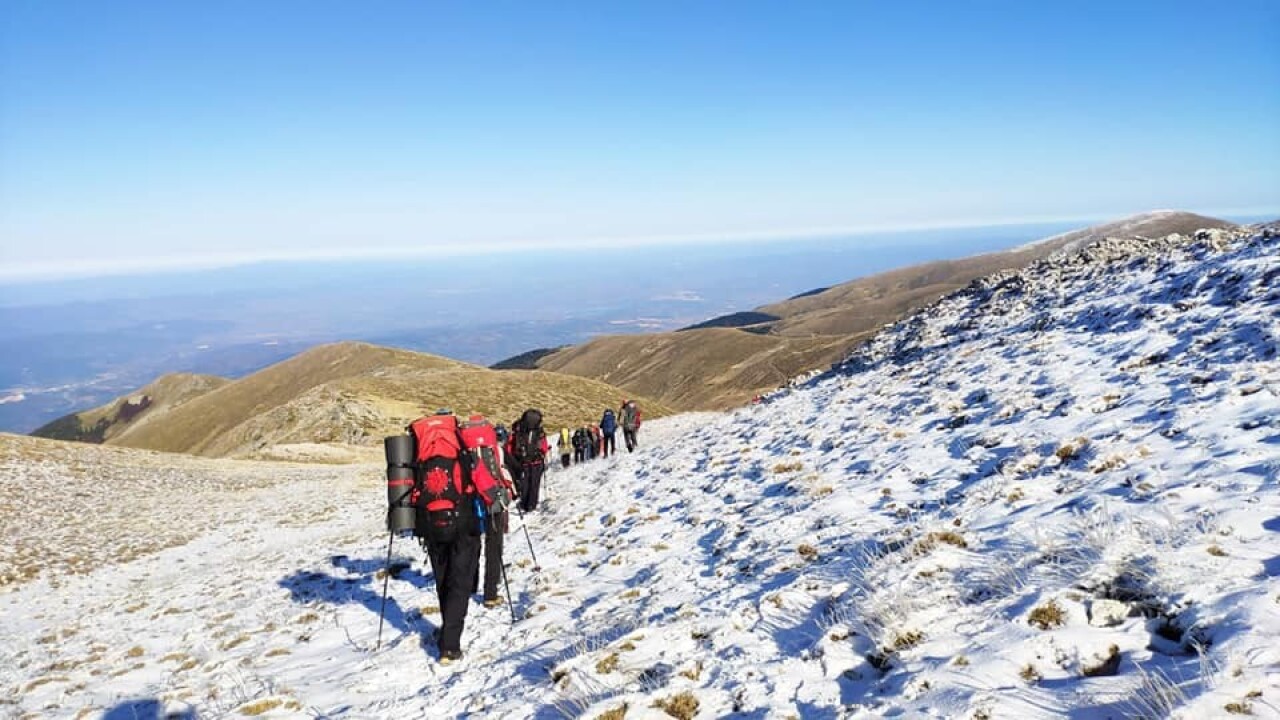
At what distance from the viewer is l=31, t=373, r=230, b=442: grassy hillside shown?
397ft

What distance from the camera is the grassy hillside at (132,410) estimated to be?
4769 inches

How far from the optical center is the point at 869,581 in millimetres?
7043

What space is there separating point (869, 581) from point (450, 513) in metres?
5.46

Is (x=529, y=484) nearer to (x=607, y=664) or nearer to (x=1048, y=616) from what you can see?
(x=607, y=664)

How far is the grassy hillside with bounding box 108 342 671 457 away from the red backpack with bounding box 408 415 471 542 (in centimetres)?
4133

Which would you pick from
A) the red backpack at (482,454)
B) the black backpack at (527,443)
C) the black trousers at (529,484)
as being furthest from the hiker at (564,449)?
the red backpack at (482,454)

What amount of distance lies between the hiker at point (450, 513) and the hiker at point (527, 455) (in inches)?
356

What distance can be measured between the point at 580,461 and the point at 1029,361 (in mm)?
19724

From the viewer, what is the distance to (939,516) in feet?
28.7

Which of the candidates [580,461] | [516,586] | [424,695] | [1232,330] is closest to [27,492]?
[580,461]

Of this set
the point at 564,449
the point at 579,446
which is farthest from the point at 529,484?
the point at 564,449

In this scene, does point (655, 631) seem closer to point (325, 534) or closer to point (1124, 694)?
point (1124, 694)

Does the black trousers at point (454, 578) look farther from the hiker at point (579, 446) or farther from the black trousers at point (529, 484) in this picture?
the hiker at point (579, 446)

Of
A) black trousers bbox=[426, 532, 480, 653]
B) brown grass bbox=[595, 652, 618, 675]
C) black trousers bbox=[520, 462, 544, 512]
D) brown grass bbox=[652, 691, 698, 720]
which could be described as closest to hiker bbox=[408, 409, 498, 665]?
black trousers bbox=[426, 532, 480, 653]
